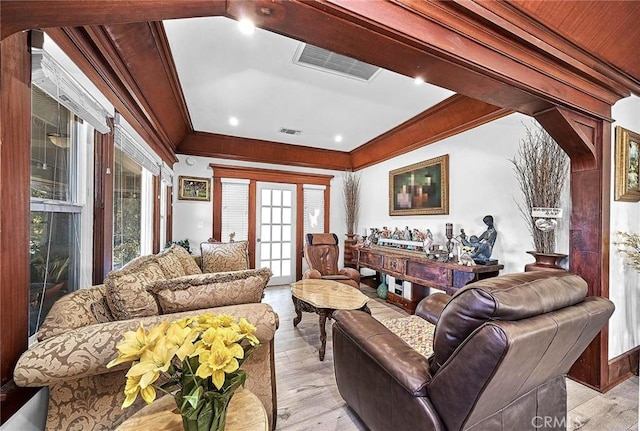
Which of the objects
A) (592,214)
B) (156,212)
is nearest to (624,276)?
(592,214)

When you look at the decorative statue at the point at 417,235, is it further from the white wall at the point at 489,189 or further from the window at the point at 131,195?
the window at the point at 131,195

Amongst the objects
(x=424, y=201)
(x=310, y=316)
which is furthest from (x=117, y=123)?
(x=424, y=201)

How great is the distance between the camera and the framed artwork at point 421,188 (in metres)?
3.41

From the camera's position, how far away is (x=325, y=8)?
100cm

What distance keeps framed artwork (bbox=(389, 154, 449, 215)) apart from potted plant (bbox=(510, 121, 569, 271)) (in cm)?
109

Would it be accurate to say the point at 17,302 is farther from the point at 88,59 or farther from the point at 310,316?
the point at 310,316

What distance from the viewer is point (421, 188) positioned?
3795 mm

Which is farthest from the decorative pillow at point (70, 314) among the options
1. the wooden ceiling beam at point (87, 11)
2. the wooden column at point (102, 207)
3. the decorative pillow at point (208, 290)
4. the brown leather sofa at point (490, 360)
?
the brown leather sofa at point (490, 360)

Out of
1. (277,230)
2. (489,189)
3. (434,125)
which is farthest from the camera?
(277,230)

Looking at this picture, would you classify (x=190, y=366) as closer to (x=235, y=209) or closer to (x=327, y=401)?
(x=327, y=401)

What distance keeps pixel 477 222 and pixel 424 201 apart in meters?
0.83

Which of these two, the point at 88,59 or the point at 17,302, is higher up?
the point at 88,59

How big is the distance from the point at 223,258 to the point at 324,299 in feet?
6.07

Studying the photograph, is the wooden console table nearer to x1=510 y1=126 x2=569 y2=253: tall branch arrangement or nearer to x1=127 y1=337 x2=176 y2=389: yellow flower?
x1=510 y1=126 x2=569 y2=253: tall branch arrangement
